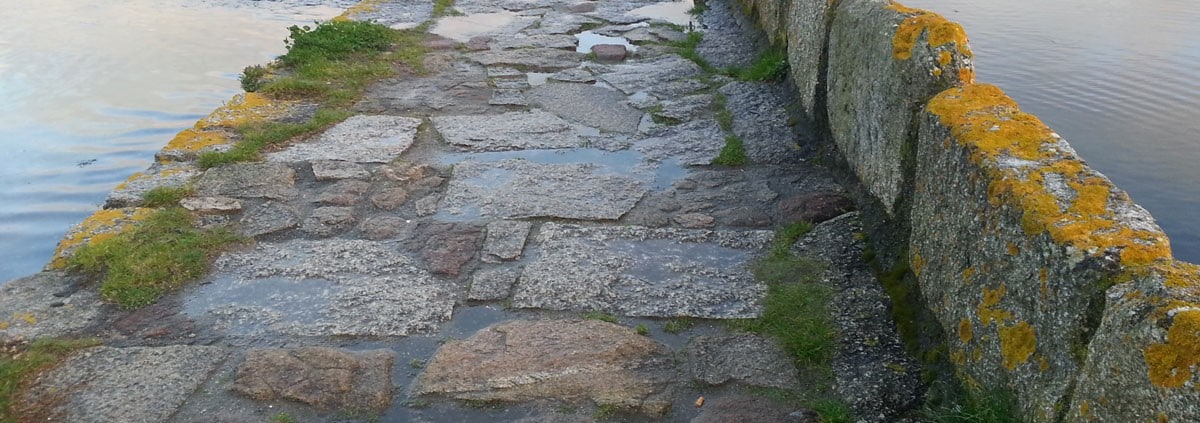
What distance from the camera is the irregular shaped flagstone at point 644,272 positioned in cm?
349

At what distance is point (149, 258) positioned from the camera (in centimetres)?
372

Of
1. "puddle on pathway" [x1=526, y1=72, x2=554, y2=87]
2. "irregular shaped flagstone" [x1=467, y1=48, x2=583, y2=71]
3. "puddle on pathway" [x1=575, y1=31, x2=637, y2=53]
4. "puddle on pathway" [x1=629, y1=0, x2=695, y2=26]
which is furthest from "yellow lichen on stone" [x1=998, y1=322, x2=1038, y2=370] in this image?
"puddle on pathway" [x1=629, y1=0, x2=695, y2=26]

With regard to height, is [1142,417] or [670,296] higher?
[1142,417]

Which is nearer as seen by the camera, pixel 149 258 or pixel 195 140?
pixel 149 258

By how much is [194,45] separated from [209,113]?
189 centimetres

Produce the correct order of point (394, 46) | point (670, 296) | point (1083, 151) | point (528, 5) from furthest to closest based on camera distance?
point (528, 5), point (394, 46), point (1083, 151), point (670, 296)

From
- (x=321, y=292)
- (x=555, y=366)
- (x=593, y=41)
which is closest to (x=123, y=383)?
(x=321, y=292)

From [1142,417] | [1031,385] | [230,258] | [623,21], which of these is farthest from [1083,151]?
[623,21]

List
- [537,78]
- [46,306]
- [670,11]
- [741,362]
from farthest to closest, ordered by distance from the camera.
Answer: [670,11] < [537,78] < [46,306] < [741,362]

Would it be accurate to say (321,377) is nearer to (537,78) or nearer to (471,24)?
(537,78)

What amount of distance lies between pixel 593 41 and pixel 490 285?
4.89 meters

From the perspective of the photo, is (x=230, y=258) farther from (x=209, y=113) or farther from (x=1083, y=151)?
(x=1083, y=151)

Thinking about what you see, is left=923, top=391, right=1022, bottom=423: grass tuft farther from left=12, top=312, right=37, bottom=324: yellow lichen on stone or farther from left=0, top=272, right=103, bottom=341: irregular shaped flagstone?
left=12, top=312, right=37, bottom=324: yellow lichen on stone

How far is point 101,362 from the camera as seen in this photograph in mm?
3084
